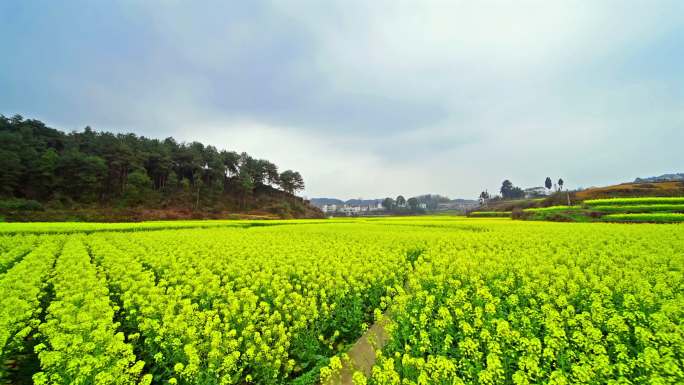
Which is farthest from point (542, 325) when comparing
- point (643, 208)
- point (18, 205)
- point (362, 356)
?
point (18, 205)

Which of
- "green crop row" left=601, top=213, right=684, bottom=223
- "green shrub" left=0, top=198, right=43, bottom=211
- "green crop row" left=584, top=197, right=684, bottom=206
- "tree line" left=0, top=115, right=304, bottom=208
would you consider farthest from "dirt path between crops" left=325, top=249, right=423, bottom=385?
"tree line" left=0, top=115, right=304, bottom=208

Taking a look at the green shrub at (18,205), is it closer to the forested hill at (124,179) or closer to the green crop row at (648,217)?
the forested hill at (124,179)

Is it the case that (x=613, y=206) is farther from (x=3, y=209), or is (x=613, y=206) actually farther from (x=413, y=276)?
(x=3, y=209)

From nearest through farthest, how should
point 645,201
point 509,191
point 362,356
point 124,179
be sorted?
point 362,356 → point 645,201 → point 124,179 → point 509,191

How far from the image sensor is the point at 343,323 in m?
8.34

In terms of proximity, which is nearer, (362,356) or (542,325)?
(542,325)

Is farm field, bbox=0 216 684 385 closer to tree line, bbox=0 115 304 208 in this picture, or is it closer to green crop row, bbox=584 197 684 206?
green crop row, bbox=584 197 684 206

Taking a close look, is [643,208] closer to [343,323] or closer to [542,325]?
[542,325]

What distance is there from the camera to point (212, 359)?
5258 millimetres

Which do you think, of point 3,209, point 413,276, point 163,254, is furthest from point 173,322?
point 3,209

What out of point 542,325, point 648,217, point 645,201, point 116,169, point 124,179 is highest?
point 116,169

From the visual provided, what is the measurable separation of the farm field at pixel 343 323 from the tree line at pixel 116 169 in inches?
2337

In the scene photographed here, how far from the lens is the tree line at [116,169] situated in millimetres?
55562

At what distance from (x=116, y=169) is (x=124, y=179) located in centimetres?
354
